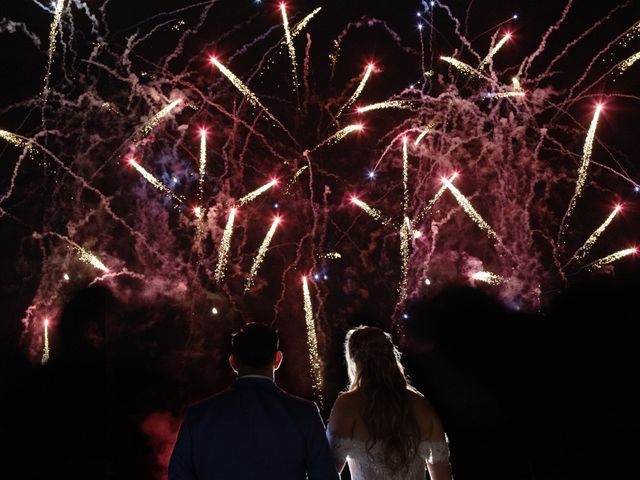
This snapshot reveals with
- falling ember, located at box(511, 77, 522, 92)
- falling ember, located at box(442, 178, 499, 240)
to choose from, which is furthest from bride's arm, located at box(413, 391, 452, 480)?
falling ember, located at box(511, 77, 522, 92)

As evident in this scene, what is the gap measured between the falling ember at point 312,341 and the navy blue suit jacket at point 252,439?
6450mm

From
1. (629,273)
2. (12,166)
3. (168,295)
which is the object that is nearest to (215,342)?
(168,295)

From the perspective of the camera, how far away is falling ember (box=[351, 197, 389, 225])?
8820 mm

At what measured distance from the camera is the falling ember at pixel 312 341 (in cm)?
861

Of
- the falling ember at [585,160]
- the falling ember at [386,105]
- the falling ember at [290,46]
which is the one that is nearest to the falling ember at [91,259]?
the falling ember at [290,46]

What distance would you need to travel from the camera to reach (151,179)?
796 cm

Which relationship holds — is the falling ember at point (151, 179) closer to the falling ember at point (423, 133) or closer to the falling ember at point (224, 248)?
the falling ember at point (224, 248)

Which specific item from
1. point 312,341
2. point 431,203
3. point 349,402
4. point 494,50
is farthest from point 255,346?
point 494,50

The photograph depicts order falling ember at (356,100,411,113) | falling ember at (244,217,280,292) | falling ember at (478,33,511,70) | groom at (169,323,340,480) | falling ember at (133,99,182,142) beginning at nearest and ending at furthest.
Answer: groom at (169,323,340,480) < falling ember at (133,99,182,142) < falling ember at (478,33,511,70) < falling ember at (356,100,411,113) < falling ember at (244,217,280,292)

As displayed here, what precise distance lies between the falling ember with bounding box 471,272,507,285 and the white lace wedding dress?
6421 millimetres

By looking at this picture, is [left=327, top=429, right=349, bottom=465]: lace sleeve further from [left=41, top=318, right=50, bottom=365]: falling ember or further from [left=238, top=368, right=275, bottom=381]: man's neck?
[left=41, top=318, right=50, bottom=365]: falling ember

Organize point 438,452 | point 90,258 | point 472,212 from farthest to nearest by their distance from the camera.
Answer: point 472,212
point 90,258
point 438,452

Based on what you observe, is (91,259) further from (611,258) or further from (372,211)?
(611,258)

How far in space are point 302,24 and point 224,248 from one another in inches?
133
